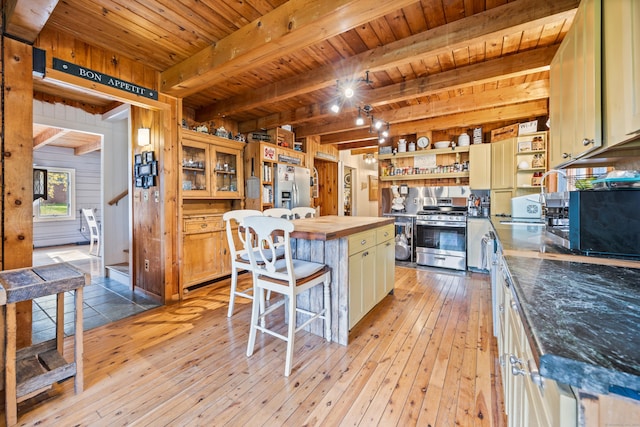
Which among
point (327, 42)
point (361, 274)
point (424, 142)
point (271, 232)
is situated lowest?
point (361, 274)

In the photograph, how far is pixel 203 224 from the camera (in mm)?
3648

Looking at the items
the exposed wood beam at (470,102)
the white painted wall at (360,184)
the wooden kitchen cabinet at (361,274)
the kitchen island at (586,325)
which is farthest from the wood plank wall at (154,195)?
the white painted wall at (360,184)

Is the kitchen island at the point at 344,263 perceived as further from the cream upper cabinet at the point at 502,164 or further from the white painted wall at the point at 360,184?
the white painted wall at the point at 360,184

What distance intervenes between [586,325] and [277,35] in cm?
230

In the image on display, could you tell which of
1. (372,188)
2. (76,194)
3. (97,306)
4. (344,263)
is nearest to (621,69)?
(344,263)

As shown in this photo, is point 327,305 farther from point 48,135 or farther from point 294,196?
point 48,135

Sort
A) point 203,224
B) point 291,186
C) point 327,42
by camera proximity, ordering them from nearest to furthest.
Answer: point 327,42 → point 203,224 → point 291,186

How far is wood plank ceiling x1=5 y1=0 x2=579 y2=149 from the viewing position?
1.97 meters

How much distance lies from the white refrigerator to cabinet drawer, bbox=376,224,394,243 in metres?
2.09

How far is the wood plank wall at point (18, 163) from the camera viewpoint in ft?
6.19

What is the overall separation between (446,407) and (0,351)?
262cm

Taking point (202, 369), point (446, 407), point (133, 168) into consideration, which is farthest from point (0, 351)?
point (446, 407)

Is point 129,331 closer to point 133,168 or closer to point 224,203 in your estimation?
point 133,168

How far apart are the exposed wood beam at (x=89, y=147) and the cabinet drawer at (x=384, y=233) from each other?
596 cm
